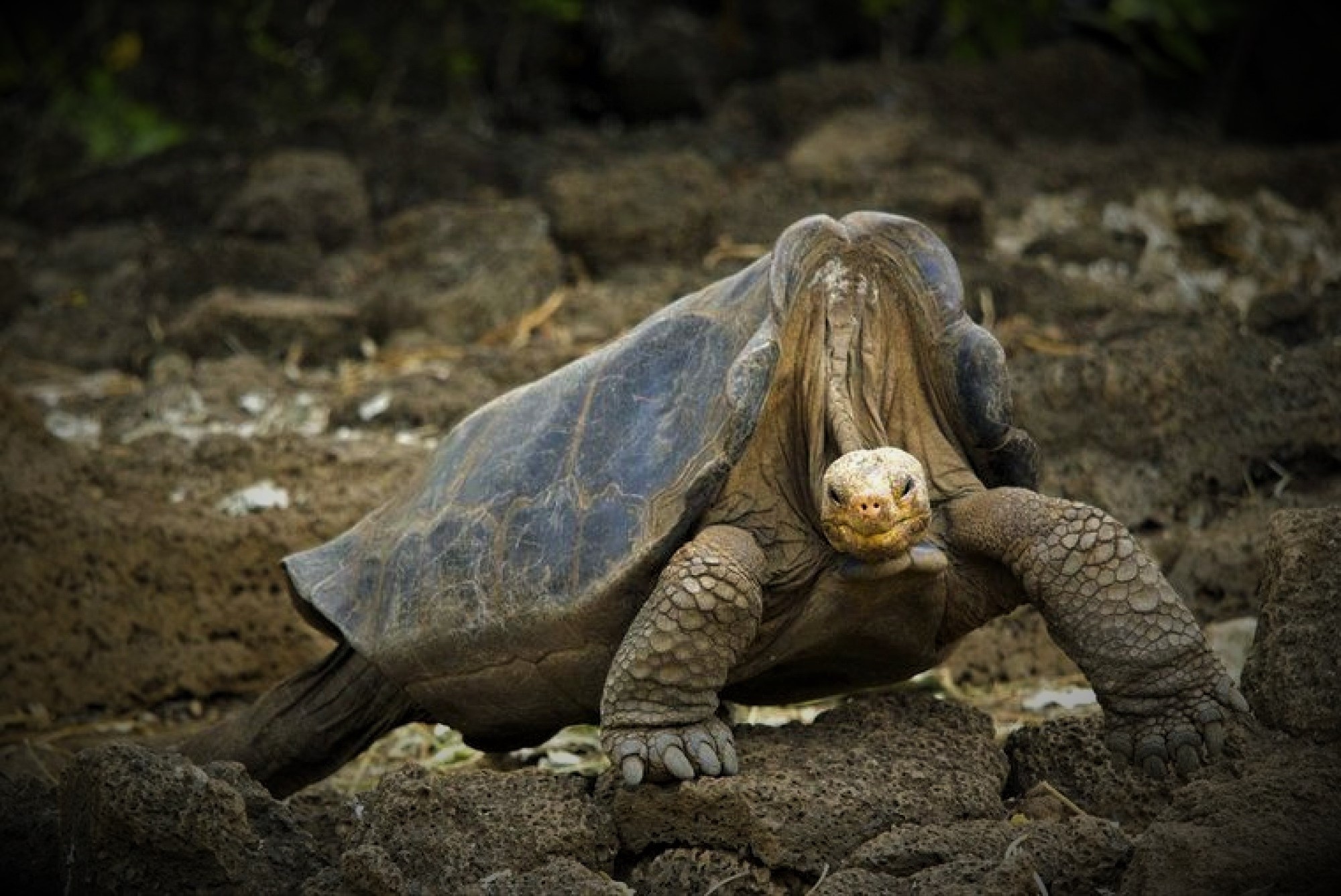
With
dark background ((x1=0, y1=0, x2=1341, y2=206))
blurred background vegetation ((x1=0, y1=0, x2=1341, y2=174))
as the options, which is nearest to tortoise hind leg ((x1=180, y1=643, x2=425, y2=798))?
dark background ((x1=0, y1=0, x2=1341, y2=206))

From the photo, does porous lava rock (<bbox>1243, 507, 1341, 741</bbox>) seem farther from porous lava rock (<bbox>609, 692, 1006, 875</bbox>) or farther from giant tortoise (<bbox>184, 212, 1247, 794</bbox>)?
porous lava rock (<bbox>609, 692, 1006, 875</bbox>)

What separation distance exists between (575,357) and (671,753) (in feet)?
11.2

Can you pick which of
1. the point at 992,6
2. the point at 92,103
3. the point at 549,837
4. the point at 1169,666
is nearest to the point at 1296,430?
the point at 1169,666

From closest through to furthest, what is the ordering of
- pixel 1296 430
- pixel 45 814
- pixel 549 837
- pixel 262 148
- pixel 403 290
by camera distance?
pixel 549 837 < pixel 45 814 < pixel 1296 430 < pixel 403 290 < pixel 262 148

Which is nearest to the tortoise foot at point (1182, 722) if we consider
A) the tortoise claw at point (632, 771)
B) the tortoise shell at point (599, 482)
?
the tortoise shell at point (599, 482)

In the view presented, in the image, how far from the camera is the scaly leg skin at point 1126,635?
12.9ft

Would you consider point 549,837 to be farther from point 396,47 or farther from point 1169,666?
point 396,47

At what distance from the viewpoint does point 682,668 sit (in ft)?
13.1

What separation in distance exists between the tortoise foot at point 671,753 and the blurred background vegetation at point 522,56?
724 cm

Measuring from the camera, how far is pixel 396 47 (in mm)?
11406

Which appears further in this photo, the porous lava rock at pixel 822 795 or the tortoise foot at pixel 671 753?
the tortoise foot at pixel 671 753

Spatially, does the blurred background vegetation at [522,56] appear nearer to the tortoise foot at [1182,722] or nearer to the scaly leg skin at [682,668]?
the scaly leg skin at [682,668]

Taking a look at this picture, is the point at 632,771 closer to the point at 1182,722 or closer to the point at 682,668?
the point at 682,668

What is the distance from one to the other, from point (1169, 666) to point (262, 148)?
7.36 m
